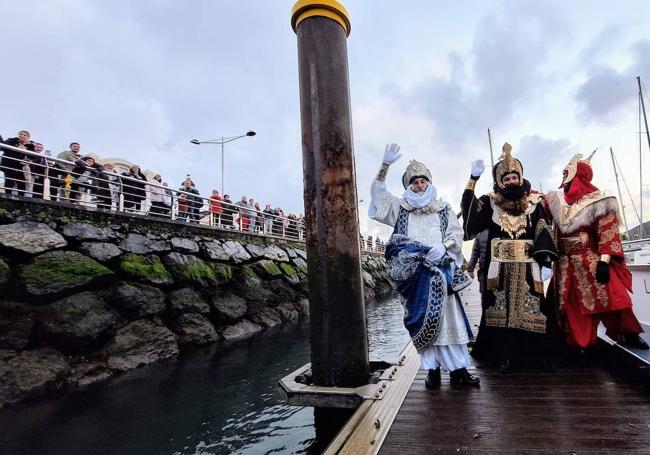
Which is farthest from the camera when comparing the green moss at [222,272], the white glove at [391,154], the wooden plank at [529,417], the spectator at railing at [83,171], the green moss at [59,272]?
the green moss at [222,272]

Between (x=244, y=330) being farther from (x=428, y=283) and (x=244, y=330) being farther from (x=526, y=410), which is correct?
(x=526, y=410)

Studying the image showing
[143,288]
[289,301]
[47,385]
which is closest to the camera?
[47,385]

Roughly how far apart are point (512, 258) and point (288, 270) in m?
9.95

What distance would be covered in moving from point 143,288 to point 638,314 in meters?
8.50

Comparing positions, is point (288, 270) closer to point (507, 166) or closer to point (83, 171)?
point (83, 171)

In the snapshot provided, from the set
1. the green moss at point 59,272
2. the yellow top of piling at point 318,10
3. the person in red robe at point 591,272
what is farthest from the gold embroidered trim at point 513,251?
the green moss at point 59,272

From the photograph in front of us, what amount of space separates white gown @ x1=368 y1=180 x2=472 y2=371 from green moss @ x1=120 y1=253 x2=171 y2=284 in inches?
235

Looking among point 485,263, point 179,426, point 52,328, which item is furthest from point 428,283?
point 52,328

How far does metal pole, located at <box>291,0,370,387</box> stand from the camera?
3.16 metres

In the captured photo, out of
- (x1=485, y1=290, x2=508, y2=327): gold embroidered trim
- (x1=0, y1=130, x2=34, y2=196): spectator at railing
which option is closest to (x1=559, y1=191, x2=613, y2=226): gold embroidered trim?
(x1=485, y1=290, x2=508, y2=327): gold embroidered trim

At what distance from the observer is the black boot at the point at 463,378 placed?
324 cm

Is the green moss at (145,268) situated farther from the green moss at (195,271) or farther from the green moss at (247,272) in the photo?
the green moss at (247,272)

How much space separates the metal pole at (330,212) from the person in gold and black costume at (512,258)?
1.34 meters

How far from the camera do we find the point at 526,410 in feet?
8.63
